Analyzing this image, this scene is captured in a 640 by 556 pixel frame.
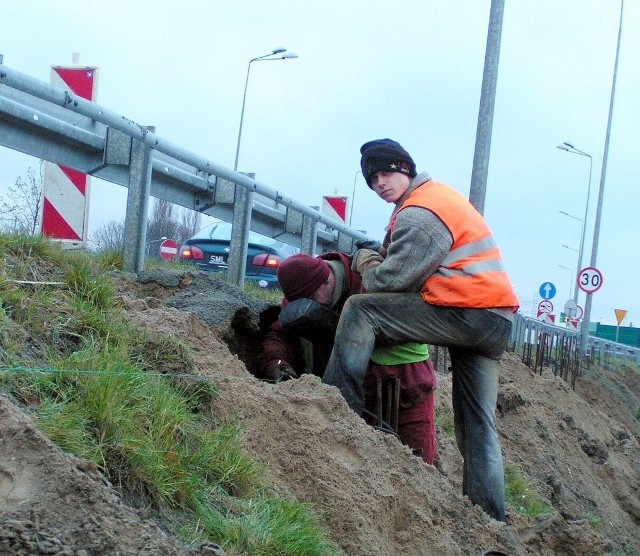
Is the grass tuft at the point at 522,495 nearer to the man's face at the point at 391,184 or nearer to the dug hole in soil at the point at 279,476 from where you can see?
the dug hole in soil at the point at 279,476

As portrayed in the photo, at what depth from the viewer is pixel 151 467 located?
390 centimetres

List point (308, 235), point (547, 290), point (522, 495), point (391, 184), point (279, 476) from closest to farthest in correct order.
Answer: point (279, 476), point (391, 184), point (522, 495), point (308, 235), point (547, 290)

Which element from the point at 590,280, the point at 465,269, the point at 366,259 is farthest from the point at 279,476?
the point at 590,280

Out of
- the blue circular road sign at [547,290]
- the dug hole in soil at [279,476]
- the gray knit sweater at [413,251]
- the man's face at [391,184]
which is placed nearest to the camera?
the dug hole in soil at [279,476]

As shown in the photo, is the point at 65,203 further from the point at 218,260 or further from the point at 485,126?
the point at 485,126

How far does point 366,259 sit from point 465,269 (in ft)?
2.22

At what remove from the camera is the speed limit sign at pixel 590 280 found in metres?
32.8

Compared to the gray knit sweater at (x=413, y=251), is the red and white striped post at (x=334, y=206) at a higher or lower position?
higher

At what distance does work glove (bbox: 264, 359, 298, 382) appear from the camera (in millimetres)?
6787

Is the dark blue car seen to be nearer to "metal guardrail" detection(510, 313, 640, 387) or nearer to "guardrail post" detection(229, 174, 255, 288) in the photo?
"guardrail post" detection(229, 174, 255, 288)

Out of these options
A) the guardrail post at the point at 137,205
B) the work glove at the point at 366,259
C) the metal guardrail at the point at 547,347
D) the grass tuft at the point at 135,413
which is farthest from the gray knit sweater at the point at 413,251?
the metal guardrail at the point at 547,347

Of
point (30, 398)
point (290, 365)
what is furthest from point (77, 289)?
point (290, 365)

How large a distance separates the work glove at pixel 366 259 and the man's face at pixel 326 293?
0.38m

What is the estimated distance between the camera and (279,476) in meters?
4.81
